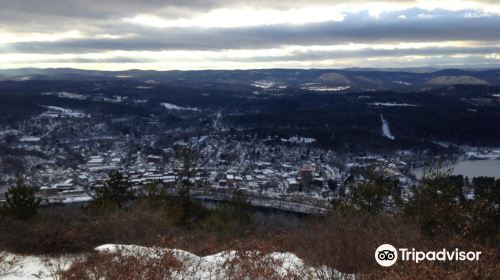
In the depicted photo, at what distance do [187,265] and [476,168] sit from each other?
56360 mm

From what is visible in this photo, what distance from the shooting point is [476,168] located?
55375 millimetres

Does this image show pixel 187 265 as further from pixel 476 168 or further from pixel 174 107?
pixel 174 107

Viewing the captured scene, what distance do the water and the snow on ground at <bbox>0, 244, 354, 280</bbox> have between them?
44.1 metres

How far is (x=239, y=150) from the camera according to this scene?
71.8m

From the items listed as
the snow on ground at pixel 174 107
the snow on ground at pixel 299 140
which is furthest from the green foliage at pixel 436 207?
the snow on ground at pixel 174 107

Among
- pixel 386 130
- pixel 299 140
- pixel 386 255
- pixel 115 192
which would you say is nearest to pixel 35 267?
pixel 386 255

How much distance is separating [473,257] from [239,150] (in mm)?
65151

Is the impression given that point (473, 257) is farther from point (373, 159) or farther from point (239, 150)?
point (239, 150)

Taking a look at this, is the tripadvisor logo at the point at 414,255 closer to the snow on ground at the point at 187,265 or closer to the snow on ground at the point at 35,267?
the snow on ground at the point at 187,265

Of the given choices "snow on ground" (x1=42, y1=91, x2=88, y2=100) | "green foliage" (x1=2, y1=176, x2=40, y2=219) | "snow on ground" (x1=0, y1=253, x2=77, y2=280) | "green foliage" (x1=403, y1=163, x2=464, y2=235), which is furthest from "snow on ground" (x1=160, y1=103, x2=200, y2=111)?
"snow on ground" (x1=0, y1=253, x2=77, y2=280)

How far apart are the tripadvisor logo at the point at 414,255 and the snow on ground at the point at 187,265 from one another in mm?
703

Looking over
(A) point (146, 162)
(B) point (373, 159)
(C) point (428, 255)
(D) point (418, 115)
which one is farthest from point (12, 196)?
(D) point (418, 115)

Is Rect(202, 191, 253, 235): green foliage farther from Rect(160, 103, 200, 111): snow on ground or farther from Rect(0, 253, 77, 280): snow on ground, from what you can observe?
Rect(160, 103, 200, 111): snow on ground

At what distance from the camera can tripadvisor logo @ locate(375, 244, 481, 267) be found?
22.8 feet
